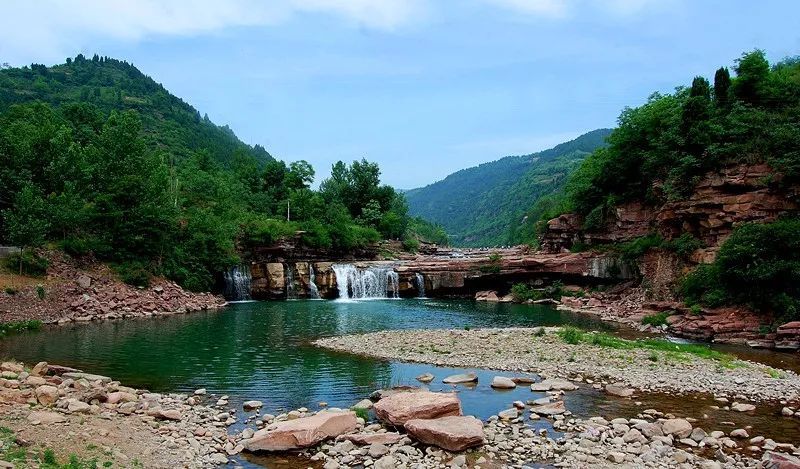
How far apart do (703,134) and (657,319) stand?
522 inches

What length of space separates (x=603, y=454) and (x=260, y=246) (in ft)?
152

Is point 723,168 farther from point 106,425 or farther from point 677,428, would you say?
point 106,425

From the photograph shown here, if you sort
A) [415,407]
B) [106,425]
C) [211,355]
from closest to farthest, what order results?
[106,425]
[415,407]
[211,355]

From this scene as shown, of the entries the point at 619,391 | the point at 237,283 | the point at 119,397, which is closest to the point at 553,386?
the point at 619,391

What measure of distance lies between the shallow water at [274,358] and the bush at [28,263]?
6757mm

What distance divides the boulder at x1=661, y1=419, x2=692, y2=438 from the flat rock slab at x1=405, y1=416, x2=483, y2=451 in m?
4.34

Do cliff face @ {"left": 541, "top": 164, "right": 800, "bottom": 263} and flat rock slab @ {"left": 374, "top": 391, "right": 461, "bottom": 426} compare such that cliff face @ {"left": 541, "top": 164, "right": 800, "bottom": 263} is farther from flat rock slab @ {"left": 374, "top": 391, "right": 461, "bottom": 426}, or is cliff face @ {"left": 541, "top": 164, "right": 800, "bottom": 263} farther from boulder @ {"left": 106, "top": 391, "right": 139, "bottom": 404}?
boulder @ {"left": 106, "top": 391, "right": 139, "bottom": 404}

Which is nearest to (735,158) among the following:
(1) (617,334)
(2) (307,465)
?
(1) (617,334)

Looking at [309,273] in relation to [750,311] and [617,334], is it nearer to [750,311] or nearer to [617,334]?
[617,334]

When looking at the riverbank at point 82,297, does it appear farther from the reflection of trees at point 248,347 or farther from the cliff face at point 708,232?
the cliff face at point 708,232

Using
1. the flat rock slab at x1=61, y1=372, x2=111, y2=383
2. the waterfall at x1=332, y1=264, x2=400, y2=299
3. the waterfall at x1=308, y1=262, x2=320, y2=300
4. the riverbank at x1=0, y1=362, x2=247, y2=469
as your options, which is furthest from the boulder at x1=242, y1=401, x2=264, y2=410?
the waterfall at x1=308, y1=262, x2=320, y2=300

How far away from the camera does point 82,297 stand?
34.0m

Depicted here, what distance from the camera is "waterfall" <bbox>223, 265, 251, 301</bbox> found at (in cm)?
4944

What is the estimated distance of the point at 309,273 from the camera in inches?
2020
